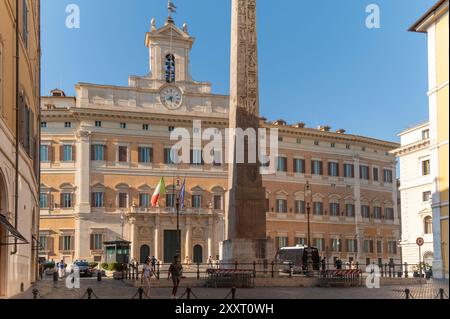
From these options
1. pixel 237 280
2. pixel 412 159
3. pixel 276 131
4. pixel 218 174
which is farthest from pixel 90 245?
pixel 237 280

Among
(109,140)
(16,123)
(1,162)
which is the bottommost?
(1,162)

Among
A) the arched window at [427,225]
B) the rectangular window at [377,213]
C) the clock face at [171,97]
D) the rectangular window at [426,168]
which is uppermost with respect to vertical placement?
the clock face at [171,97]

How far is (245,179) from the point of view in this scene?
85.8 feet

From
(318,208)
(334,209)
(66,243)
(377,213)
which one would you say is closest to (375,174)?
(377,213)

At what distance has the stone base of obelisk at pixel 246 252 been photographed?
1008 inches

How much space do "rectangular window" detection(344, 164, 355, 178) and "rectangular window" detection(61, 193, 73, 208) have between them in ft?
73.6

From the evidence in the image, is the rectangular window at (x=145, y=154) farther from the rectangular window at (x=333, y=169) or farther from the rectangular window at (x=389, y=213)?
the rectangular window at (x=389, y=213)

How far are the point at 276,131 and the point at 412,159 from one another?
19.0 meters

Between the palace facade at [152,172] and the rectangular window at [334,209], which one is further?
the rectangular window at [334,209]

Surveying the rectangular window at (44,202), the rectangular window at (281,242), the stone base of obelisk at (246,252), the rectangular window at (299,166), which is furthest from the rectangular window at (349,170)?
the stone base of obelisk at (246,252)

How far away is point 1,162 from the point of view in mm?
15344
